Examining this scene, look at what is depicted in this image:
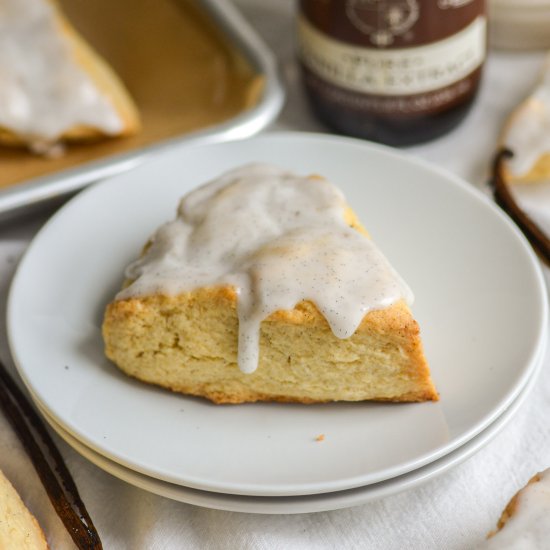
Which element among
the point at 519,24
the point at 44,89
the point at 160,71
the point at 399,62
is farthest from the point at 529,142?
the point at 44,89

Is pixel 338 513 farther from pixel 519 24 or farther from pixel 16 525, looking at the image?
pixel 519 24

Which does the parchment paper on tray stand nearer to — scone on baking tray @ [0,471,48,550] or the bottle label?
the bottle label

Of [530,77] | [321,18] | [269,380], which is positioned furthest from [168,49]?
[269,380]

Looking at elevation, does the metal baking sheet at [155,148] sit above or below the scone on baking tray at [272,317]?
below

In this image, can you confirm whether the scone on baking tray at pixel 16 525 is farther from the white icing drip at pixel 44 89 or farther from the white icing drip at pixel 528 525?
the white icing drip at pixel 44 89

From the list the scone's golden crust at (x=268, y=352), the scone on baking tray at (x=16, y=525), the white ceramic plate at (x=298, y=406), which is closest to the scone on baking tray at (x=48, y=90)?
the white ceramic plate at (x=298, y=406)

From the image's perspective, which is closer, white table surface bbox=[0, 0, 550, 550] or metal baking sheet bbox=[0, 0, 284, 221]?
white table surface bbox=[0, 0, 550, 550]

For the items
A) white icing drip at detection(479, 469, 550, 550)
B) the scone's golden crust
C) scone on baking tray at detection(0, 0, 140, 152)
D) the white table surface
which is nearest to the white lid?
scone on baking tray at detection(0, 0, 140, 152)
